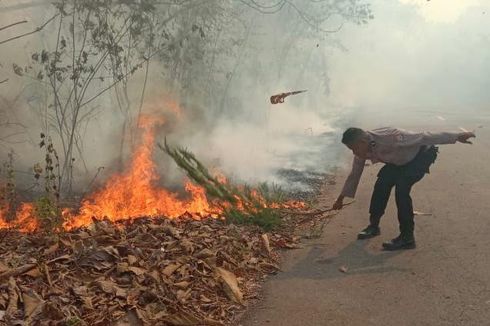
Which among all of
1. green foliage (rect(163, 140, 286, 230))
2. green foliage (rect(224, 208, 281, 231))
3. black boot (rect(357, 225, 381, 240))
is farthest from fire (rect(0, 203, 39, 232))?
black boot (rect(357, 225, 381, 240))

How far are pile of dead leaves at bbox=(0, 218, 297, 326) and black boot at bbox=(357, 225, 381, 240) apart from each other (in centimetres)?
89

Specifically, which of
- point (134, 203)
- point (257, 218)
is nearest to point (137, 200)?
point (134, 203)

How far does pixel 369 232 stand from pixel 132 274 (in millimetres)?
2879

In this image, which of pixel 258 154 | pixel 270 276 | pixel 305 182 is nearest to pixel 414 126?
pixel 258 154

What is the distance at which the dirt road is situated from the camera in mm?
3930

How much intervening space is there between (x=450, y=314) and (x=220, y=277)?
6.05 feet

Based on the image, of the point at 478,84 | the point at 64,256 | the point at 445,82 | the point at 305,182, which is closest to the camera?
the point at 64,256

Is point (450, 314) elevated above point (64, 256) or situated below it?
below

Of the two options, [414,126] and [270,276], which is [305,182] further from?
[414,126]

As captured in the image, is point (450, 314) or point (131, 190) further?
point (131, 190)

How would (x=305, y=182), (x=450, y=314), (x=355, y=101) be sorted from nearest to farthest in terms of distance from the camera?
1. (x=450, y=314)
2. (x=305, y=182)
3. (x=355, y=101)

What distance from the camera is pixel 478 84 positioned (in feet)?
A: 118

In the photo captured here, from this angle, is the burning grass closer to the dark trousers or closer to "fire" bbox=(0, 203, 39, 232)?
"fire" bbox=(0, 203, 39, 232)

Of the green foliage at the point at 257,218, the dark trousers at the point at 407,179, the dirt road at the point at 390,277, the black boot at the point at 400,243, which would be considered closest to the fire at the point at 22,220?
the green foliage at the point at 257,218
